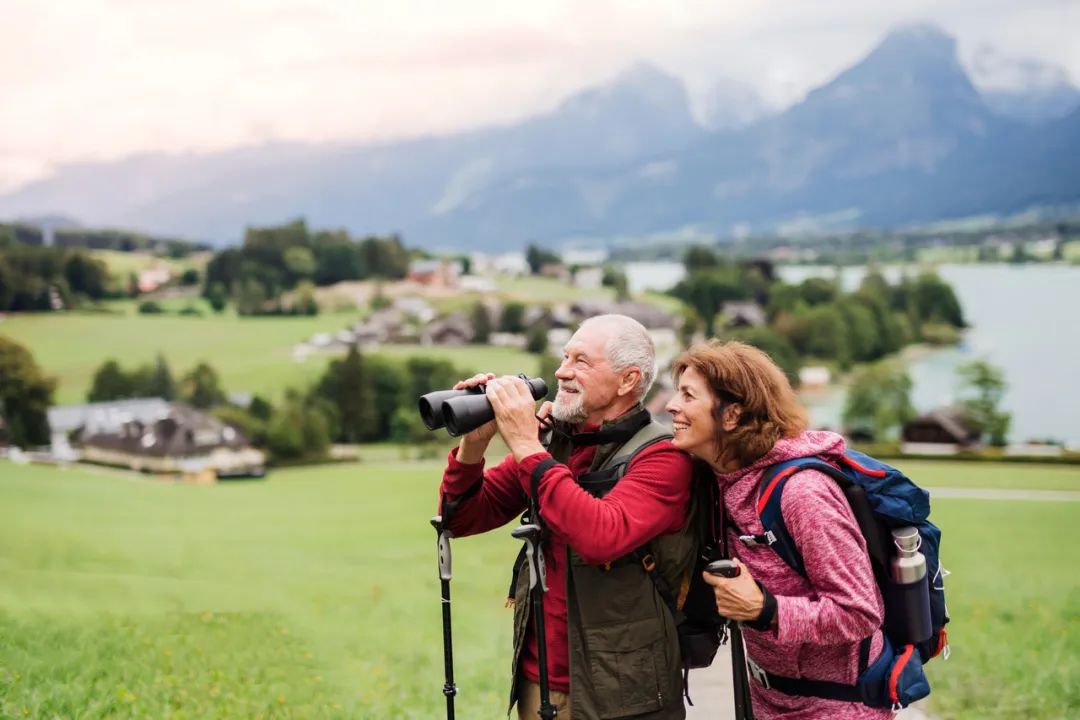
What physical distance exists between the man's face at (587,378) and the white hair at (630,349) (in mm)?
20

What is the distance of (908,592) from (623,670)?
0.75 metres

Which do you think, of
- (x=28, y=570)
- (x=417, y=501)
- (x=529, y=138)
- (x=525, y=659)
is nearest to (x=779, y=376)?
(x=525, y=659)

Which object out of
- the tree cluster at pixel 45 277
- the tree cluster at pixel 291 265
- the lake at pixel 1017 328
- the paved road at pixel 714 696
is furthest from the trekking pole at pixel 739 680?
the tree cluster at pixel 291 265

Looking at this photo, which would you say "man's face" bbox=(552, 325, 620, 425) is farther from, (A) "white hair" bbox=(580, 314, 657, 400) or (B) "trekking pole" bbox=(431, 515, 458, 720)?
(B) "trekking pole" bbox=(431, 515, 458, 720)

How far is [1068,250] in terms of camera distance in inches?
3425

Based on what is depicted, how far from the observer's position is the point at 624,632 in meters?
2.93

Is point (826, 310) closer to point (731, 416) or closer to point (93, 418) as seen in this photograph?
point (93, 418)

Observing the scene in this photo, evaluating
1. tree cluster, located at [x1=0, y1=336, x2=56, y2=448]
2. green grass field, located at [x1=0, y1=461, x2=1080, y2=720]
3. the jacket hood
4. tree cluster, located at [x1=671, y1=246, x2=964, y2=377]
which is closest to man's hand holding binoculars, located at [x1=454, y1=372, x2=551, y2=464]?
the jacket hood

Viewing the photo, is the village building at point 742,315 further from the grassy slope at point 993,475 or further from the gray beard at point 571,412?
the gray beard at point 571,412

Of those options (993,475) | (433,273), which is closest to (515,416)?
(993,475)

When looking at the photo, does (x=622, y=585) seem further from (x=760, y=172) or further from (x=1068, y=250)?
(x=760, y=172)

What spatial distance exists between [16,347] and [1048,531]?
156ft

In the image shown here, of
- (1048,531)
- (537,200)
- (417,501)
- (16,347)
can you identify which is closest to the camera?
(1048,531)

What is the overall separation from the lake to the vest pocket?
66433mm
